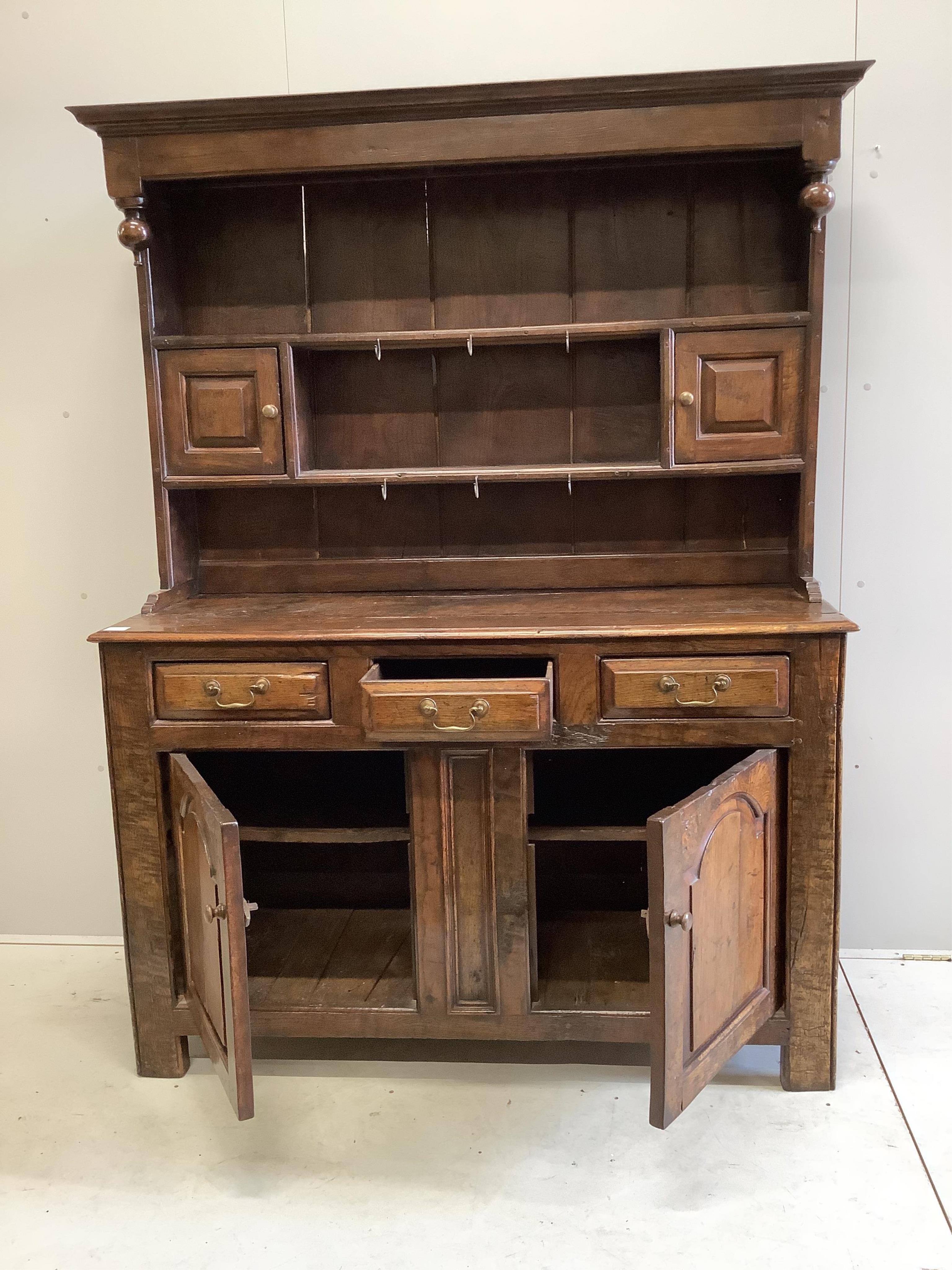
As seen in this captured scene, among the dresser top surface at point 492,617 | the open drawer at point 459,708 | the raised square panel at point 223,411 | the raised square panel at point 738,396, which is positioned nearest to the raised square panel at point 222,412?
the raised square panel at point 223,411

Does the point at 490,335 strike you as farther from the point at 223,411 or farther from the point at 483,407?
the point at 223,411

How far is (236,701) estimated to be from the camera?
6.66 feet

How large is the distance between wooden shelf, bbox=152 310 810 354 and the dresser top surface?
0.59 m

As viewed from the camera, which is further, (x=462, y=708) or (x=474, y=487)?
(x=474, y=487)

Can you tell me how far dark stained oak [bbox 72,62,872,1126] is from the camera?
1.96m

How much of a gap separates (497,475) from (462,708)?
60 centimetres

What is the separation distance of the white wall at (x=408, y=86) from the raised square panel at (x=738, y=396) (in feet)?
1.14

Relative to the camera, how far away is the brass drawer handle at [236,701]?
2.02 metres

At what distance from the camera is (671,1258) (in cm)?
167

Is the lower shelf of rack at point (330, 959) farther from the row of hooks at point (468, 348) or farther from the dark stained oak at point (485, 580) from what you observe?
the row of hooks at point (468, 348)

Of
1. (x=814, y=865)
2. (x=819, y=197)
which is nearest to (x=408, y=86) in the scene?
(x=819, y=197)

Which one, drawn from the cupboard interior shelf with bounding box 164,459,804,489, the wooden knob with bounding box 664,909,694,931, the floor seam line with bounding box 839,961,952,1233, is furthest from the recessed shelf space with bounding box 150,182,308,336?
the floor seam line with bounding box 839,961,952,1233

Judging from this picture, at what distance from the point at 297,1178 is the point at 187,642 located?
1056 millimetres

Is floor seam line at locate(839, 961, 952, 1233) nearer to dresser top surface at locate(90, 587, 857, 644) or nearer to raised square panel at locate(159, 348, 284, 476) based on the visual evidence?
dresser top surface at locate(90, 587, 857, 644)
